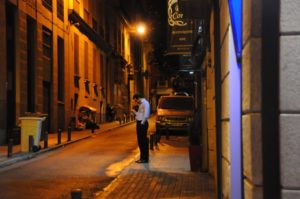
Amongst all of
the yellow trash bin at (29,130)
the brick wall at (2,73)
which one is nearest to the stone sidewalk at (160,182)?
the yellow trash bin at (29,130)

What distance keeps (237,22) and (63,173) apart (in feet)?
31.9

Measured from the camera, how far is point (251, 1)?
411cm

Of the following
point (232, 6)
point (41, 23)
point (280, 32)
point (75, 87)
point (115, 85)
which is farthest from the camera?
point (115, 85)

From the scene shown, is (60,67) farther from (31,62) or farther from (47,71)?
(31,62)

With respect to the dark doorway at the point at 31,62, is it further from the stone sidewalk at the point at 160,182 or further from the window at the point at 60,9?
the stone sidewalk at the point at 160,182

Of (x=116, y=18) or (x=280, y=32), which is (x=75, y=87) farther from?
(x=280, y=32)

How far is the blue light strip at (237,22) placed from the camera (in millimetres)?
4543

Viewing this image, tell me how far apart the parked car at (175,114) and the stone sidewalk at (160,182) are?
490 inches

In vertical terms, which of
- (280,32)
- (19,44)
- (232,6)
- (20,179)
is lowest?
(20,179)

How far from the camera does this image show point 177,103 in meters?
30.0

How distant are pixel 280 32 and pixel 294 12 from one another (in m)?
0.18

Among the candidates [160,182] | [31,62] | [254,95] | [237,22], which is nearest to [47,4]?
[31,62]

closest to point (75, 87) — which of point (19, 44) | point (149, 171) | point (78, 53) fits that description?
point (78, 53)

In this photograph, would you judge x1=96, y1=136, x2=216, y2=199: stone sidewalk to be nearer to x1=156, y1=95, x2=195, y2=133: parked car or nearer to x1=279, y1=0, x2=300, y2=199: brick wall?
x1=279, y1=0, x2=300, y2=199: brick wall
